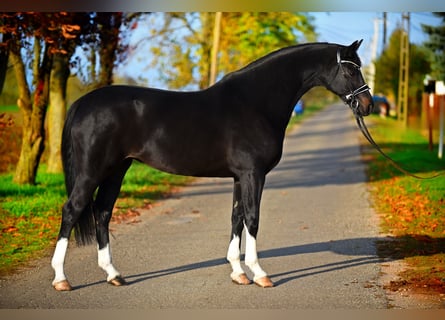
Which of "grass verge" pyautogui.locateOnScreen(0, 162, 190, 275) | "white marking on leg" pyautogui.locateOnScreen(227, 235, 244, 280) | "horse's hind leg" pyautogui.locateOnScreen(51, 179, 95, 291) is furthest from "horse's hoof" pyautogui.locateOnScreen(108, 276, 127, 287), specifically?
"grass verge" pyautogui.locateOnScreen(0, 162, 190, 275)

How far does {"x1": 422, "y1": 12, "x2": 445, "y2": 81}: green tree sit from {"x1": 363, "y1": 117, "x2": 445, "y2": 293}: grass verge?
456cm

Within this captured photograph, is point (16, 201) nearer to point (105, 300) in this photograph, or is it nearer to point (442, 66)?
point (105, 300)

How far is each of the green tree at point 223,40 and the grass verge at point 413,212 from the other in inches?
205

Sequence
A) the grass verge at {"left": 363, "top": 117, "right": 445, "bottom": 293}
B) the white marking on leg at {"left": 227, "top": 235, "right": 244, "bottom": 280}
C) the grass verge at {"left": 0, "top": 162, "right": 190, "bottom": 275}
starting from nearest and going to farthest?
1. the white marking on leg at {"left": 227, "top": 235, "right": 244, "bottom": 280}
2. the grass verge at {"left": 363, "top": 117, "right": 445, "bottom": 293}
3. the grass verge at {"left": 0, "top": 162, "right": 190, "bottom": 275}

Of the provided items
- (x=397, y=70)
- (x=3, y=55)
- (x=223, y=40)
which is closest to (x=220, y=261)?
(x=3, y=55)

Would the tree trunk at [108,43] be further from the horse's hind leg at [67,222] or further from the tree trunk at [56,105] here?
the horse's hind leg at [67,222]

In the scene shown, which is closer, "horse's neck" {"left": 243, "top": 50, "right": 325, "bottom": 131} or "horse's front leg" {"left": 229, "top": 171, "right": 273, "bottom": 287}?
"horse's front leg" {"left": 229, "top": 171, "right": 273, "bottom": 287}

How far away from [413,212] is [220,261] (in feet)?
13.7

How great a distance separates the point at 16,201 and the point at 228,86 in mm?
5352

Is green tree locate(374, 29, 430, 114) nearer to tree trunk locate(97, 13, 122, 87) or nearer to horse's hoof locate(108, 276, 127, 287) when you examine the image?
tree trunk locate(97, 13, 122, 87)

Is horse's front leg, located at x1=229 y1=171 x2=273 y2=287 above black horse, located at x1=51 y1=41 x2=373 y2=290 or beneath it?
beneath

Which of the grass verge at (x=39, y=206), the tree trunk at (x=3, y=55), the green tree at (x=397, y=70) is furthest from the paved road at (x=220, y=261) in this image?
the green tree at (x=397, y=70)

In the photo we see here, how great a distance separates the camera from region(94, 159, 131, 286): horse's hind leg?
272 inches

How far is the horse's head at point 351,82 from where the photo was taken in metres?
6.80
